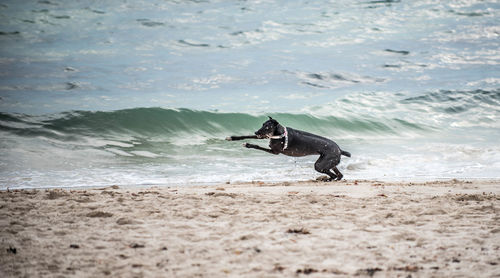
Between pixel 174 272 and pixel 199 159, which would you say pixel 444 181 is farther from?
pixel 174 272

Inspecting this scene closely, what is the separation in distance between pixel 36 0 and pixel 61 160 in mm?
20472

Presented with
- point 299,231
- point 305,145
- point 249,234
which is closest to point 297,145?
point 305,145

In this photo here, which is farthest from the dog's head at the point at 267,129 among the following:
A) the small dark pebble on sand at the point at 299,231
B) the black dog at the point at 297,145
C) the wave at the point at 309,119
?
the wave at the point at 309,119

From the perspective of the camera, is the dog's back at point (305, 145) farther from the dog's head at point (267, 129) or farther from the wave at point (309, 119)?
the wave at point (309, 119)

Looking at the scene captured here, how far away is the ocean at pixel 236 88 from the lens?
9703 millimetres

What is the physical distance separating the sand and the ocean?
2410mm

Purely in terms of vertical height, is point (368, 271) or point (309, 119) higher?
point (309, 119)

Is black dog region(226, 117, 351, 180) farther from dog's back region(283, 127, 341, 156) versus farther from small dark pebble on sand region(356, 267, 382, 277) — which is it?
small dark pebble on sand region(356, 267, 382, 277)

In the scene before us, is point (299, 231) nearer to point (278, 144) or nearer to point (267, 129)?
point (267, 129)

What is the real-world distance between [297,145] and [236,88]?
1155cm

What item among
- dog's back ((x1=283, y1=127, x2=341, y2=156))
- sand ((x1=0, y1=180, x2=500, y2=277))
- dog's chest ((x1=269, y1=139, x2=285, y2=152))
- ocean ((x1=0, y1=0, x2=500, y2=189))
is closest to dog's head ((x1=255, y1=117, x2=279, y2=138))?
dog's chest ((x1=269, y1=139, x2=285, y2=152))

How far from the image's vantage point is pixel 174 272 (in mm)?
3447

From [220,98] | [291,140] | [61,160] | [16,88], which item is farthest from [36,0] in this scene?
[291,140]

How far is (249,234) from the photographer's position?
4289 millimetres
